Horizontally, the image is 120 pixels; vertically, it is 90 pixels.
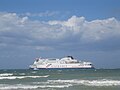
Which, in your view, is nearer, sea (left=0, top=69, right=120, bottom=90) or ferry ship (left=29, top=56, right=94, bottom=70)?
sea (left=0, top=69, right=120, bottom=90)

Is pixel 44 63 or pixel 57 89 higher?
pixel 44 63

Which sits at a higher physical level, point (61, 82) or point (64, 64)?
point (64, 64)

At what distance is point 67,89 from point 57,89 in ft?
3.27

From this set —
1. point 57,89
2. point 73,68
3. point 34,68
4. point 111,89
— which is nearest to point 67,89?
point 57,89

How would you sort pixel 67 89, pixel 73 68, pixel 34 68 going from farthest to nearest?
pixel 34 68 → pixel 73 68 → pixel 67 89

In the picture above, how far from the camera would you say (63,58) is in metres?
136

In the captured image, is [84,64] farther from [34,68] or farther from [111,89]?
[111,89]

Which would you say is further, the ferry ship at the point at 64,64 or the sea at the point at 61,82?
the ferry ship at the point at 64,64

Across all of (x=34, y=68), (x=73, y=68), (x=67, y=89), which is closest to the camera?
(x=67, y=89)

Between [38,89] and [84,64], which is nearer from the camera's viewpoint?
[38,89]

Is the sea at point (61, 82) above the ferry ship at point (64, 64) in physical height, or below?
below

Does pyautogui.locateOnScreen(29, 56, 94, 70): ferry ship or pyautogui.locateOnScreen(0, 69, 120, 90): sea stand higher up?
pyautogui.locateOnScreen(29, 56, 94, 70): ferry ship

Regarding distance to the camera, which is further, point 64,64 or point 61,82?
point 64,64

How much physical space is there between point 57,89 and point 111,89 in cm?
527
